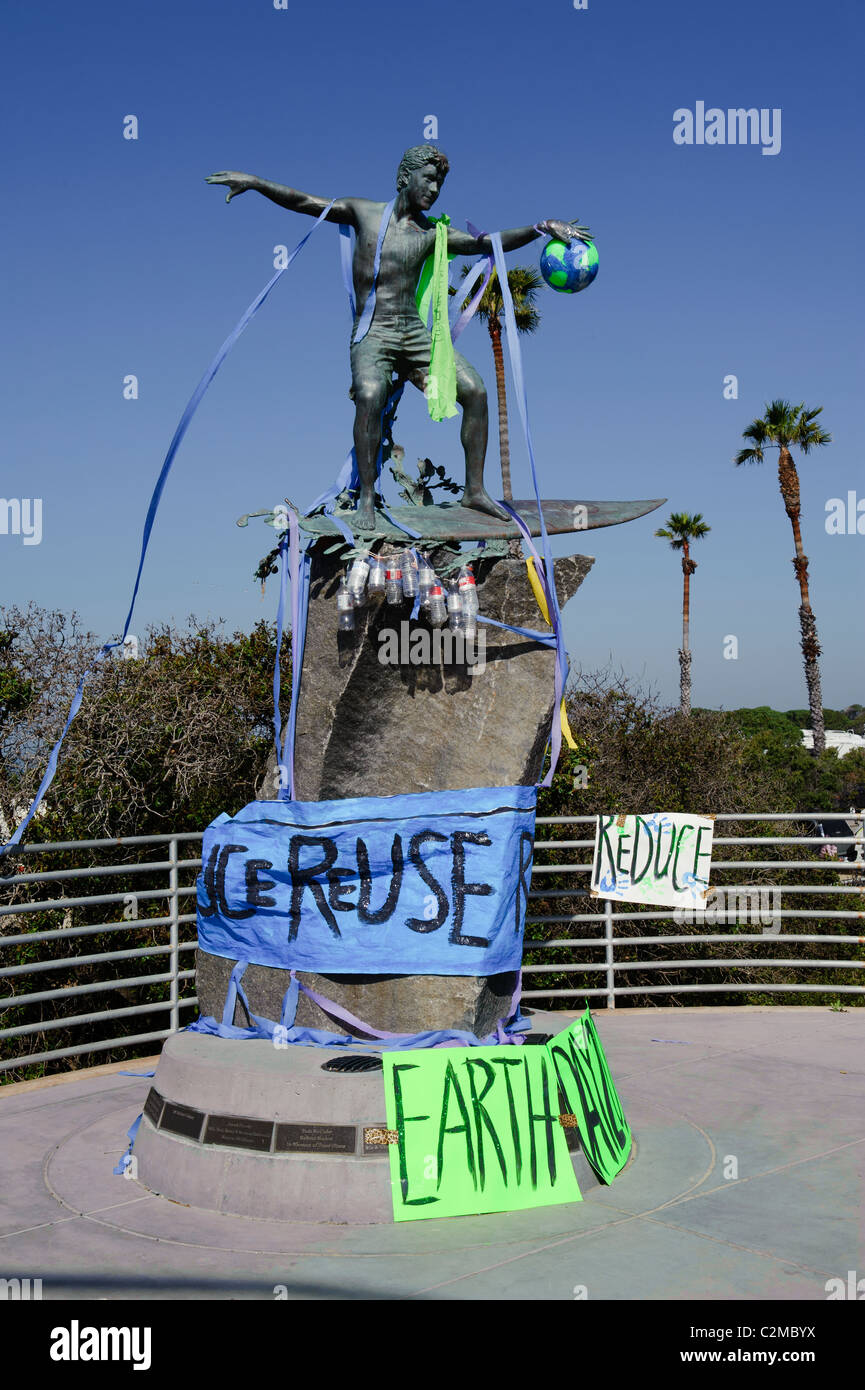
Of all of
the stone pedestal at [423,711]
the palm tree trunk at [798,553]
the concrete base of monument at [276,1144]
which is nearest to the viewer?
the concrete base of monument at [276,1144]

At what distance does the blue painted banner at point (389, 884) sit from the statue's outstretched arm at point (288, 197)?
303 centimetres

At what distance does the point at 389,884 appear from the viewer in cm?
563

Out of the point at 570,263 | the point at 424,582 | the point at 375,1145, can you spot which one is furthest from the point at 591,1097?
the point at 570,263

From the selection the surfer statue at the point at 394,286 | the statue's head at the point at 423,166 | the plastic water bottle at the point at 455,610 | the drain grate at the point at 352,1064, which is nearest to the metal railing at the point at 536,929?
the drain grate at the point at 352,1064

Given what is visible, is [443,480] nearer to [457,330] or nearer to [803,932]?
[457,330]

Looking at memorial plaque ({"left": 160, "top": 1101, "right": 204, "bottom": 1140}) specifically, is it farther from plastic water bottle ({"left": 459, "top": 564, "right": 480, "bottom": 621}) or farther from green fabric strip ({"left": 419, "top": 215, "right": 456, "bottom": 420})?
green fabric strip ({"left": 419, "top": 215, "right": 456, "bottom": 420})

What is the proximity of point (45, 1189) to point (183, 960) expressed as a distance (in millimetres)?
4811

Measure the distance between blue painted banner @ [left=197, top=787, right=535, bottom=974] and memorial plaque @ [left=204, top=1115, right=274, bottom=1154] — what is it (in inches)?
32.9

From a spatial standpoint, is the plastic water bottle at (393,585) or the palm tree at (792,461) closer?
the plastic water bottle at (393,585)

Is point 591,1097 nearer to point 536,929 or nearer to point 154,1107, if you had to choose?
point 154,1107

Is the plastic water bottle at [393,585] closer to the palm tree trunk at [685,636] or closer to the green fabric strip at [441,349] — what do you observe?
the green fabric strip at [441,349]

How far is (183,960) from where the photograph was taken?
32.8ft

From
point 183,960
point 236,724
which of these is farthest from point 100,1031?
point 236,724

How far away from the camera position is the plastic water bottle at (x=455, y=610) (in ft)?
18.6
